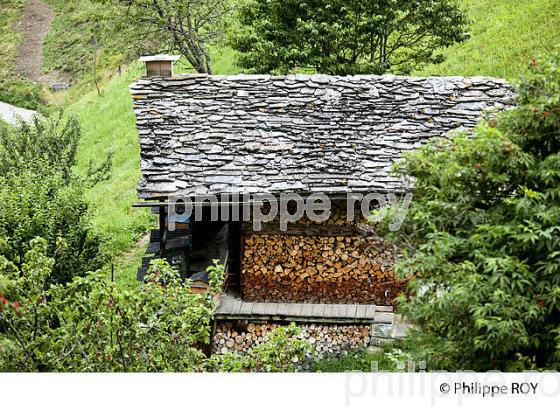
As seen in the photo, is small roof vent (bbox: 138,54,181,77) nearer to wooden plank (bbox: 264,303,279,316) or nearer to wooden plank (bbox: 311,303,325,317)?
wooden plank (bbox: 264,303,279,316)

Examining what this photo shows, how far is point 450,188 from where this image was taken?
7.21 meters

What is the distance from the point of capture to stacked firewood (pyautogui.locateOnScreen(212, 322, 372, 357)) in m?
11.6

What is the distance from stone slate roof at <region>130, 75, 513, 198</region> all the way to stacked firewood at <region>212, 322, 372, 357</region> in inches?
79.6

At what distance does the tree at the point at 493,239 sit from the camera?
6457 mm

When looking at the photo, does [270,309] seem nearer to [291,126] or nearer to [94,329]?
[291,126]

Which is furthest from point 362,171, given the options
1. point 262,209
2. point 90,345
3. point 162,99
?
point 90,345

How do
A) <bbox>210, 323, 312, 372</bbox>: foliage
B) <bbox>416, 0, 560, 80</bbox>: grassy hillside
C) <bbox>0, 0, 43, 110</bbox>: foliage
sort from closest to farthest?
<bbox>210, 323, 312, 372</bbox>: foliage
<bbox>416, 0, 560, 80</bbox>: grassy hillside
<bbox>0, 0, 43, 110</bbox>: foliage

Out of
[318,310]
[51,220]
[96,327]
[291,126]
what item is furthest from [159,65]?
[96,327]

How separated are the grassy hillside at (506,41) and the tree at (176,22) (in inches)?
264

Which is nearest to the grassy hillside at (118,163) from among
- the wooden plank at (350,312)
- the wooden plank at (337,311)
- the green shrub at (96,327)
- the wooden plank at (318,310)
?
the wooden plank at (318,310)

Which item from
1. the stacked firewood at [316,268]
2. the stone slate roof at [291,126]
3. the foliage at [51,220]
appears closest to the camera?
the foliage at [51,220]

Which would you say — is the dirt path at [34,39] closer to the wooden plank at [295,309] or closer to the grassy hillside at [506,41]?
the grassy hillside at [506,41]

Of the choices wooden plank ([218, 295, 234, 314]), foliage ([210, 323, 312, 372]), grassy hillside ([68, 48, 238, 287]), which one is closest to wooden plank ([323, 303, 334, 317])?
wooden plank ([218, 295, 234, 314])

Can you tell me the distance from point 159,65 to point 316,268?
14.5 feet
